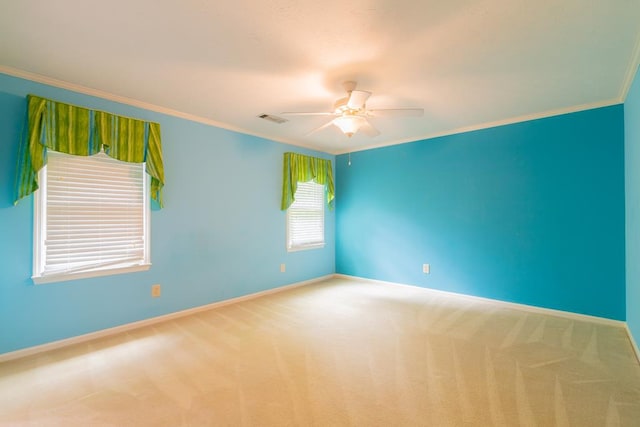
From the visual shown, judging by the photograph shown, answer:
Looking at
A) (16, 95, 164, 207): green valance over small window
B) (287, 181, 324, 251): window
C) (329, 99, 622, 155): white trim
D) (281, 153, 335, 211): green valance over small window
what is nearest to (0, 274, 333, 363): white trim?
(287, 181, 324, 251): window

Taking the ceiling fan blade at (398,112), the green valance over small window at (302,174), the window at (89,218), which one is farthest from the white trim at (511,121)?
the window at (89,218)

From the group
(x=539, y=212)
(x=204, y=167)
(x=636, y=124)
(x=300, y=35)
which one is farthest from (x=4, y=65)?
(x=539, y=212)

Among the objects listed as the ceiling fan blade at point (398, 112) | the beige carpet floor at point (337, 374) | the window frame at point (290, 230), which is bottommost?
the beige carpet floor at point (337, 374)

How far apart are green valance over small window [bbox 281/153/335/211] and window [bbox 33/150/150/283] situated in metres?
2.01

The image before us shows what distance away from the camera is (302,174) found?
5.00 m

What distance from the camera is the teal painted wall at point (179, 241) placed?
2.53 meters

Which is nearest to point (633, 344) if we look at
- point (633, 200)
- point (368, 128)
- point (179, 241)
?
point (633, 200)

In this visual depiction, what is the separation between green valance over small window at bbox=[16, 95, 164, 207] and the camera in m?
2.54

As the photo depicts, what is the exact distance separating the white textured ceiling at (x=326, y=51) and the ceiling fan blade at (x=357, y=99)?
228 millimetres

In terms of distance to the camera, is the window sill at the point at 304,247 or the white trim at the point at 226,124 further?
the window sill at the point at 304,247

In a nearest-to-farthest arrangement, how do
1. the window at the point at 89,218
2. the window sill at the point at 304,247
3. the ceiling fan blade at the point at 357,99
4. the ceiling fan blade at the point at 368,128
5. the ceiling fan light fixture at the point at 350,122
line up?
the ceiling fan blade at the point at 357,99
the window at the point at 89,218
the ceiling fan light fixture at the point at 350,122
the ceiling fan blade at the point at 368,128
the window sill at the point at 304,247

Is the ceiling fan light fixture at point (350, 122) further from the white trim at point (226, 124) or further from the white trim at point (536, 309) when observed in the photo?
the white trim at point (536, 309)

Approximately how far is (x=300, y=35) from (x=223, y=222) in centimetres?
263

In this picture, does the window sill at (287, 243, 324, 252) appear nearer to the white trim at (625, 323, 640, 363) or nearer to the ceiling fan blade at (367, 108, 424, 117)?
the ceiling fan blade at (367, 108, 424, 117)
